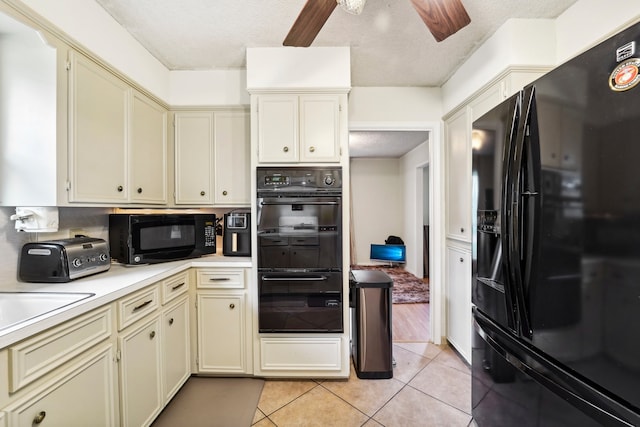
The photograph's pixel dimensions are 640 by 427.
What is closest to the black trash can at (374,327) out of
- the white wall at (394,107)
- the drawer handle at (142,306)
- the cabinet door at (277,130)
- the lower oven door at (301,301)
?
the lower oven door at (301,301)

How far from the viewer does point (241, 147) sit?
7.61 ft

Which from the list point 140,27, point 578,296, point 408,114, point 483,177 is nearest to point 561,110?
point 483,177

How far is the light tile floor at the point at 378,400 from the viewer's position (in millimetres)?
1655

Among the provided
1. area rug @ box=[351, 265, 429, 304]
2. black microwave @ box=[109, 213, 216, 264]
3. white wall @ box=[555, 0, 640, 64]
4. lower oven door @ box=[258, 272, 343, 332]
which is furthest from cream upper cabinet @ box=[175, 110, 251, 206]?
area rug @ box=[351, 265, 429, 304]

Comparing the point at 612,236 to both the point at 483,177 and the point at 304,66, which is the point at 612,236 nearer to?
the point at 483,177

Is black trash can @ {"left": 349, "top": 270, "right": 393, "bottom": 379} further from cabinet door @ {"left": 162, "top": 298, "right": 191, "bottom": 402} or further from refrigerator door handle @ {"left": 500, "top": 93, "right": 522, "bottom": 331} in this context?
cabinet door @ {"left": 162, "top": 298, "right": 191, "bottom": 402}

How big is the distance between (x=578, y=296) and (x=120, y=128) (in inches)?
97.1

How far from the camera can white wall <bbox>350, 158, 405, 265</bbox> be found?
227 inches

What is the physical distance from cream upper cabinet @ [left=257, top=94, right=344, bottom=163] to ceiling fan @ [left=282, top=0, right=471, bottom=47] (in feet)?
1.84

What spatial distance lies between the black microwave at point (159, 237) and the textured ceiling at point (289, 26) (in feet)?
4.13

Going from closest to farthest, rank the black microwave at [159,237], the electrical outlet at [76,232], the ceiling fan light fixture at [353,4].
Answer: the ceiling fan light fixture at [353,4], the electrical outlet at [76,232], the black microwave at [159,237]

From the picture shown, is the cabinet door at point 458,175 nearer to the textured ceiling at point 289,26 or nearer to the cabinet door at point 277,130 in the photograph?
the textured ceiling at point 289,26

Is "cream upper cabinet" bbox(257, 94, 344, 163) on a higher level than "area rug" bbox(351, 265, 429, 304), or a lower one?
higher

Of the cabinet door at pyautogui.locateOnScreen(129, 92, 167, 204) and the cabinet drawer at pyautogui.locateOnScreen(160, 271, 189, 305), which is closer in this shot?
the cabinet drawer at pyautogui.locateOnScreen(160, 271, 189, 305)
